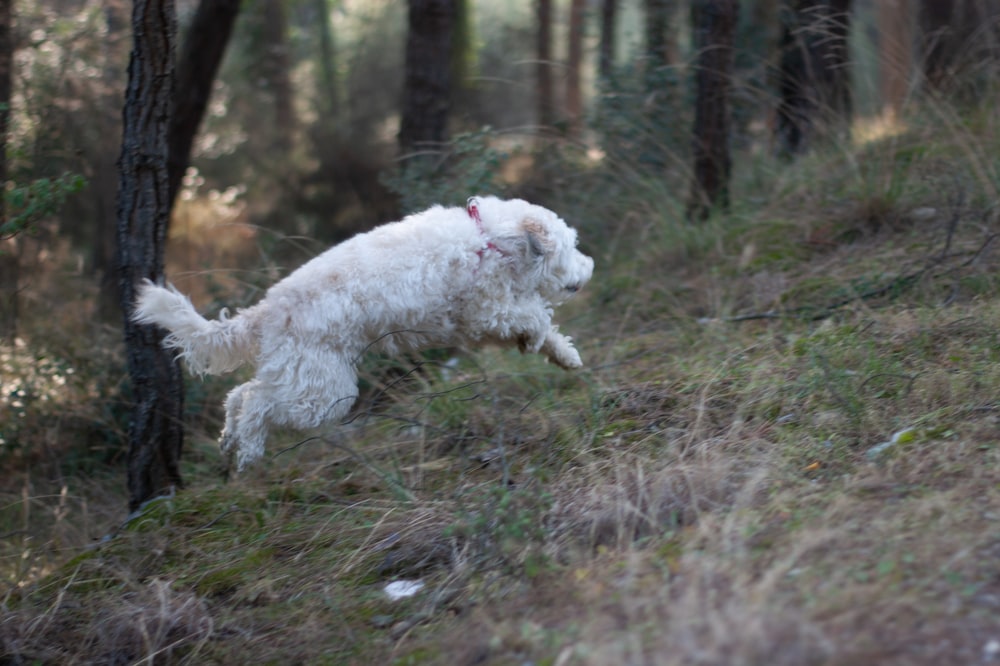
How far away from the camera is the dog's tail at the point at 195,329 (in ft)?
14.5

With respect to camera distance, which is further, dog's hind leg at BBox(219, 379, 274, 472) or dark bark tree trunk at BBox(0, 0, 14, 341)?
dark bark tree trunk at BBox(0, 0, 14, 341)

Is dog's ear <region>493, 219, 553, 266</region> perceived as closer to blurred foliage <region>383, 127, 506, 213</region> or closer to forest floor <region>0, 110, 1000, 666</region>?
forest floor <region>0, 110, 1000, 666</region>

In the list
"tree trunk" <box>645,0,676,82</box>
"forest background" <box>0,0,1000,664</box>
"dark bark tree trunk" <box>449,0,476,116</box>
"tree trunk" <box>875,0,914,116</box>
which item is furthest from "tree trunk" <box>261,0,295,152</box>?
"tree trunk" <box>875,0,914,116</box>

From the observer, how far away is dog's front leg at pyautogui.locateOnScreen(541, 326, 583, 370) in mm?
5051

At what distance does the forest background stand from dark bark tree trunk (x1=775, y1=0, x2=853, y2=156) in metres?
0.08

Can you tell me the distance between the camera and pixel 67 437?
22.3 ft

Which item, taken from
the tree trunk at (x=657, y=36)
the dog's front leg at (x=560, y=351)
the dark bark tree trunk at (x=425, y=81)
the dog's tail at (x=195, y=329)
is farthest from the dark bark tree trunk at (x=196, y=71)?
the dog's front leg at (x=560, y=351)

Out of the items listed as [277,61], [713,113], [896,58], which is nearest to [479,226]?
[713,113]

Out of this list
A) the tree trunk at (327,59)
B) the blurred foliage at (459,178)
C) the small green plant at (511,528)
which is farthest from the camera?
the tree trunk at (327,59)

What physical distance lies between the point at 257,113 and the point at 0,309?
9.85 m

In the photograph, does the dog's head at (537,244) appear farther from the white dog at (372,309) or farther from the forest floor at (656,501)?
the forest floor at (656,501)

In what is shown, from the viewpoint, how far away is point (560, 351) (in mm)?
5102

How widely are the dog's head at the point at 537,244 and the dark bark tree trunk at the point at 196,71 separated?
6.24m

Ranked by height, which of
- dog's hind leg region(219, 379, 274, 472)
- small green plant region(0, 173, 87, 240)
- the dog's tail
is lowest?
dog's hind leg region(219, 379, 274, 472)
